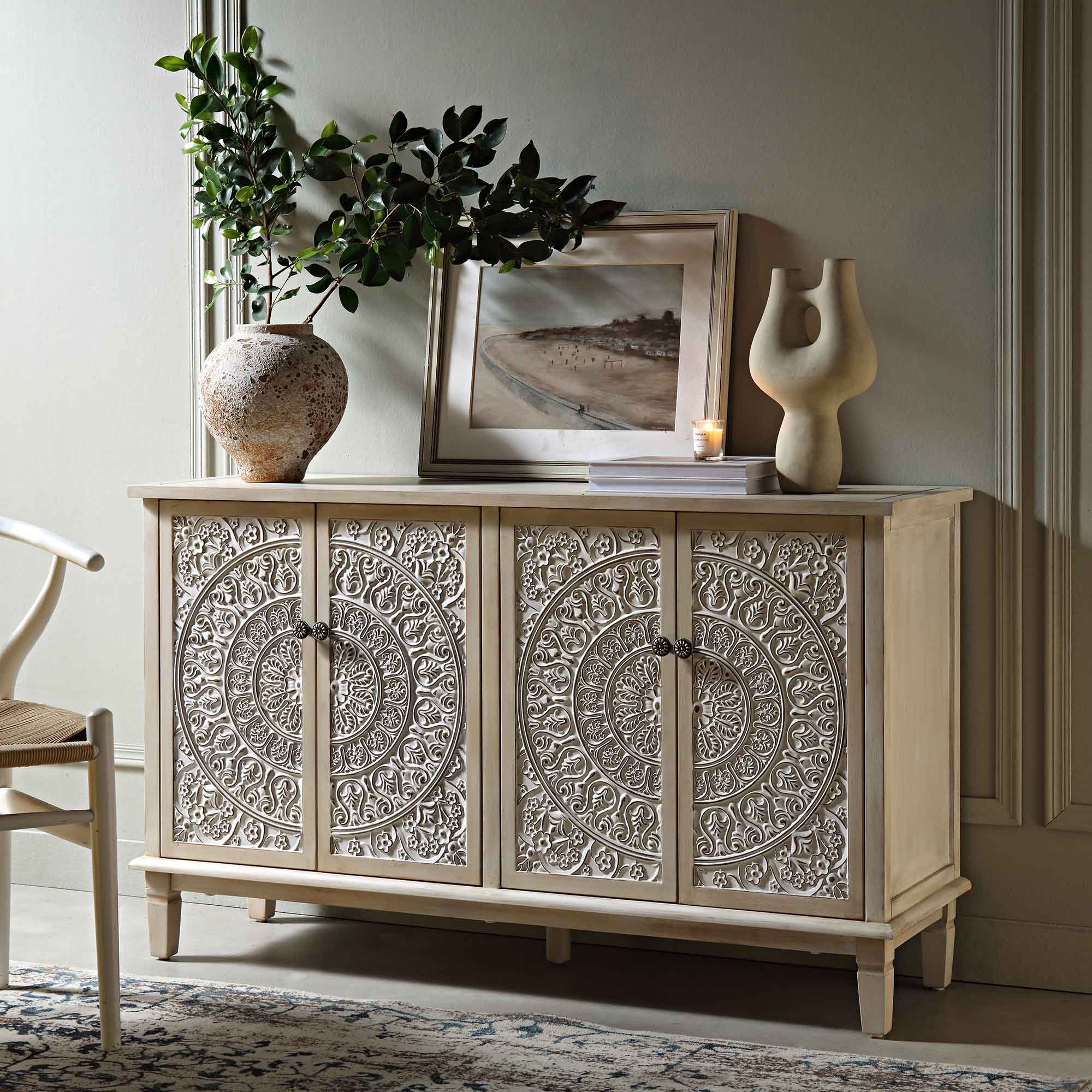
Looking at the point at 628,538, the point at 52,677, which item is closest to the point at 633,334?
the point at 628,538

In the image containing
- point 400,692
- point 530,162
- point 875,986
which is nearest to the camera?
point 875,986

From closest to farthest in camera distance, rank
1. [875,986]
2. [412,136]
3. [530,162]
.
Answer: [875,986] → [530,162] → [412,136]

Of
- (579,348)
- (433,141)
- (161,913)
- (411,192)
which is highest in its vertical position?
(433,141)

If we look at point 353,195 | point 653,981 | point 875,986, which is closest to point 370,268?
point 353,195

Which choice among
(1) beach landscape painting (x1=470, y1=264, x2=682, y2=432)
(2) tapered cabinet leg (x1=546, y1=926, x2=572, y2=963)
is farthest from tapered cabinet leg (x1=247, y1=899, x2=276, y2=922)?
(1) beach landscape painting (x1=470, y1=264, x2=682, y2=432)

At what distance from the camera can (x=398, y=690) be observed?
2605 millimetres

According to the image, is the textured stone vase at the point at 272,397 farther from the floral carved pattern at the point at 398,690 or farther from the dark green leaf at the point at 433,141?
the dark green leaf at the point at 433,141

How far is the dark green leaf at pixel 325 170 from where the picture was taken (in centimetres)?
289

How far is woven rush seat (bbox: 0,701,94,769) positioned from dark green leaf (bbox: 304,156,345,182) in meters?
1.16

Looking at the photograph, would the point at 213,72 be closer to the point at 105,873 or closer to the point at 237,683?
the point at 237,683

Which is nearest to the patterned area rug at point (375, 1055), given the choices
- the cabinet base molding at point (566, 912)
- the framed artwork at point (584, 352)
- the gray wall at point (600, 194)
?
the cabinet base molding at point (566, 912)

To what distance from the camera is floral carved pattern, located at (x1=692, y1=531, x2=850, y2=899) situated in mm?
2350

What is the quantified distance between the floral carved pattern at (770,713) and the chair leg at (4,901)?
1.22 m

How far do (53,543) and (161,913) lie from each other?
748mm
